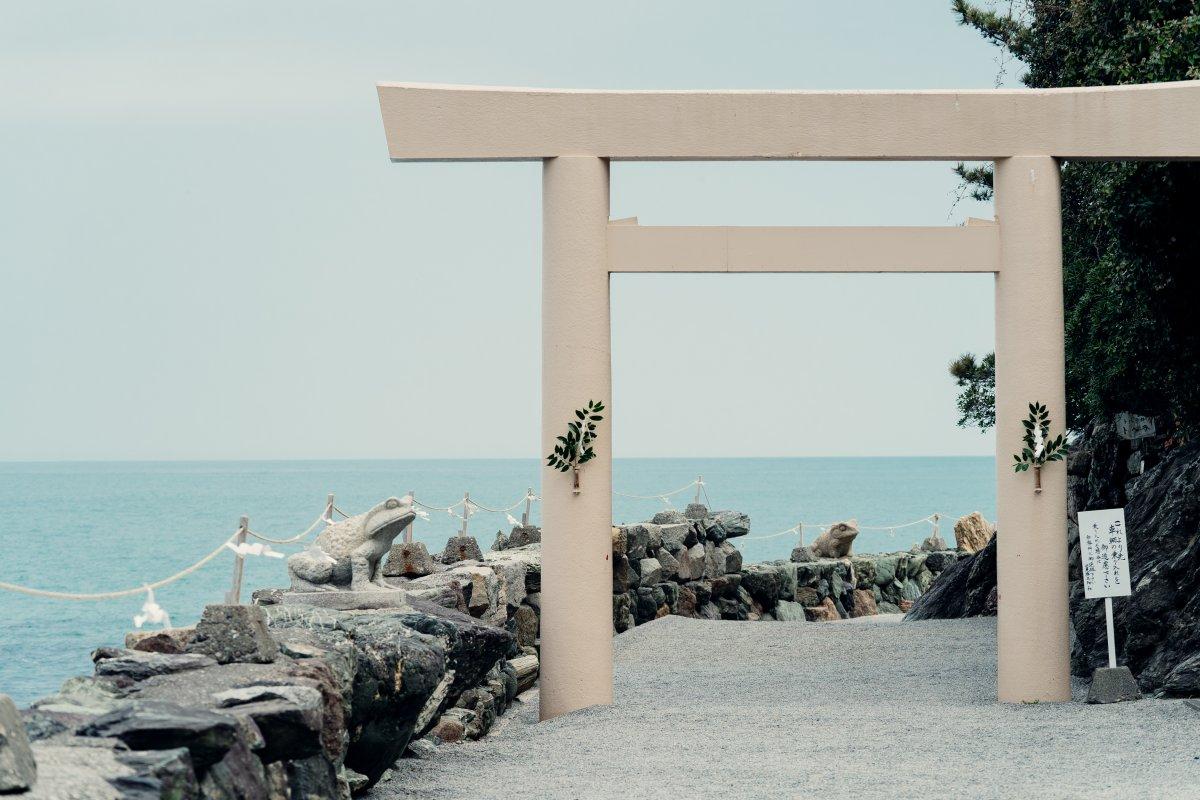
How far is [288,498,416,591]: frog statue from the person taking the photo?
824 cm

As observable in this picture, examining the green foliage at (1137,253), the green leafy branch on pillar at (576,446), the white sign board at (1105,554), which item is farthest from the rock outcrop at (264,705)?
the green foliage at (1137,253)

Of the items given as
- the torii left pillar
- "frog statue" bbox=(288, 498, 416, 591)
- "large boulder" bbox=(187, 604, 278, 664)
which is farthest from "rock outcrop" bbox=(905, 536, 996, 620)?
"large boulder" bbox=(187, 604, 278, 664)

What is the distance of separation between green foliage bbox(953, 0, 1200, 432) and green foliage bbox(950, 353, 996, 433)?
1.85m

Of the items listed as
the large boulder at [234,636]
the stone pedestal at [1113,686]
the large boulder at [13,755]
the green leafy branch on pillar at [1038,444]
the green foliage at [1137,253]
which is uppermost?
the green foliage at [1137,253]

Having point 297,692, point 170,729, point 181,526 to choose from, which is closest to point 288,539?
point 297,692

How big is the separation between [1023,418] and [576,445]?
3.10m

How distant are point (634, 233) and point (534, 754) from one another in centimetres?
357

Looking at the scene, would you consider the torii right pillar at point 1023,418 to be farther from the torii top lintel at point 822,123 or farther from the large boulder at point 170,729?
the large boulder at point 170,729

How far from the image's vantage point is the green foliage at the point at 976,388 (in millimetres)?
14961

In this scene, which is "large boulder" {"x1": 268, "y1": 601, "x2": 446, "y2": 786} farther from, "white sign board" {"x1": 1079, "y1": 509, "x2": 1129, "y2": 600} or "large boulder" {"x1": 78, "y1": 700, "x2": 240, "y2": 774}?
"white sign board" {"x1": 1079, "y1": 509, "x2": 1129, "y2": 600}

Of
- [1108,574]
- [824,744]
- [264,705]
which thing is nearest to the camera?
[264,705]

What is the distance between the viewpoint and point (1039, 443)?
29.9ft

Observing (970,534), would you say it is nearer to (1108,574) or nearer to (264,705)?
(1108,574)

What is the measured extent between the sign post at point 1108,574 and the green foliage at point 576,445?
11.3ft
